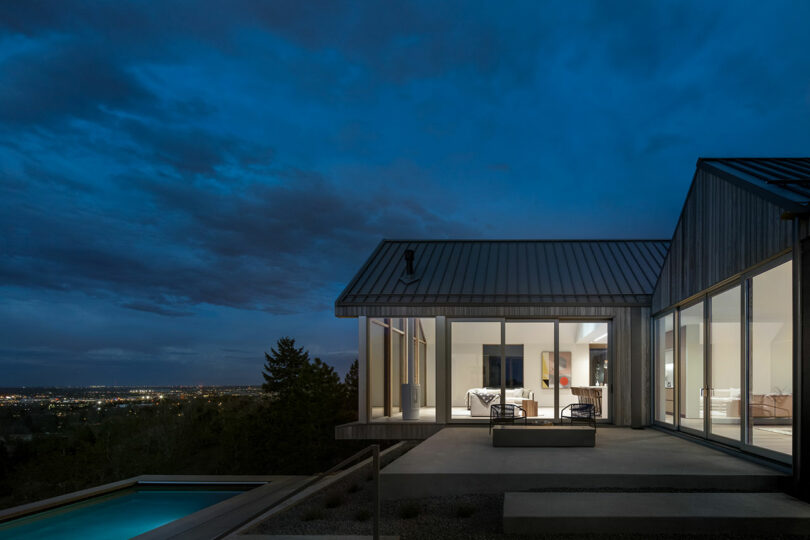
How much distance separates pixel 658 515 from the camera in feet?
17.7

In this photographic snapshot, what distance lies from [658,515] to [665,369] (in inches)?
261

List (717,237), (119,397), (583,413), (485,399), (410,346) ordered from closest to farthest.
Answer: (717,237), (583,413), (485,399), (410,346), (119,397)

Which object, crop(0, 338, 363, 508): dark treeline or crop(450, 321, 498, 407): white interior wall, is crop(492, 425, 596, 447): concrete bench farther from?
crop(0, 338, 363, 508): dark treeline

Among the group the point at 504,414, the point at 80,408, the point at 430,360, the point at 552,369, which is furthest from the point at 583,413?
the point at 80,408

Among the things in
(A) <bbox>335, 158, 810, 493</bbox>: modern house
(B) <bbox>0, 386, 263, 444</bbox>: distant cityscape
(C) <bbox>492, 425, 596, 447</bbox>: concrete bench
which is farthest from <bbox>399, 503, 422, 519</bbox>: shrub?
(B) <bbox>0, 386, 263, 444</bbox>: distant cityscape

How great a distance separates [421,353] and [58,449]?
2518cm

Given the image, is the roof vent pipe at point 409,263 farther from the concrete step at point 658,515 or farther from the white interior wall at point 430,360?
the concrete step at point 658,515

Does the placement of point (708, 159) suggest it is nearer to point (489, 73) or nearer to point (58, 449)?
point (489, 73)

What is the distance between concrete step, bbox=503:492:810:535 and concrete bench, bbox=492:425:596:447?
3.29 meters

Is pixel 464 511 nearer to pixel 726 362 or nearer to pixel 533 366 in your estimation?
pixel 726 362

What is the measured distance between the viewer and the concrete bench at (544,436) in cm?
927

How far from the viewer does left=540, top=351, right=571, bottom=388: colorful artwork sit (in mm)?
12875

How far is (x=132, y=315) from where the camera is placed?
29812 millimetres

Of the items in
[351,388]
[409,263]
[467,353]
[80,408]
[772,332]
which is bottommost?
[80,408]
